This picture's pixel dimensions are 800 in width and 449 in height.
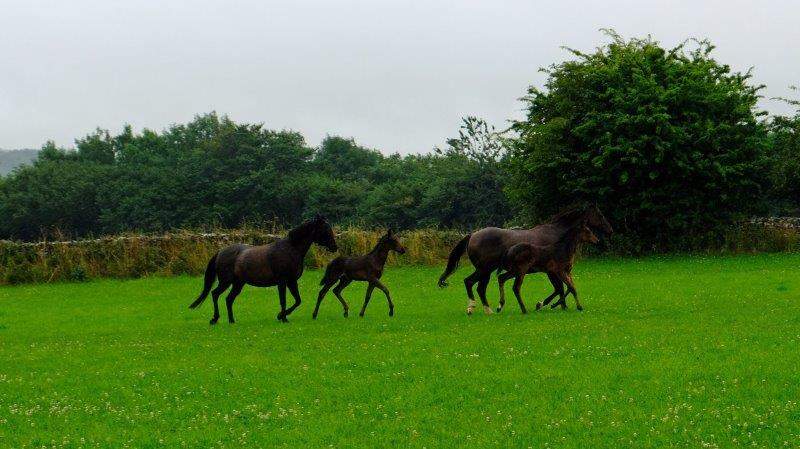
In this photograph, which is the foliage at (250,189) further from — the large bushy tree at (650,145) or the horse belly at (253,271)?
the horse belly at (253,271)

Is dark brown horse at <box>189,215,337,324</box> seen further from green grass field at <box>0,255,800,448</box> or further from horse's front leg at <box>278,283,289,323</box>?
green grass field at <box>0,255,800,448</box>

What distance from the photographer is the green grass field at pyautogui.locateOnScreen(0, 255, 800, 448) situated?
931 cm

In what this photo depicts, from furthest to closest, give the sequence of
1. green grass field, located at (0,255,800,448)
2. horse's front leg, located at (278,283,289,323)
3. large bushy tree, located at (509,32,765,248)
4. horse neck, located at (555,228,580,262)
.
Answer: large bushy tree, located at (509,32,765,248) → horse neck, located at (555,228,580,262) → horse's front leg, located at (278,283,289,323) → green grass field, located at (0,255,800,448)

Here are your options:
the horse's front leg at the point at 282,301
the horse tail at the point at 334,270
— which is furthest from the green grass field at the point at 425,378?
the horse tail at the point at 334,270

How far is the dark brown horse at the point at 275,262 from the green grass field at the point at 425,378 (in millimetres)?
942

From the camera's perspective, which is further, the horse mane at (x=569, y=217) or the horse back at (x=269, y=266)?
the horse mane at (x=569, y=217)

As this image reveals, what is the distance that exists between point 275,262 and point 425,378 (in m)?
8.91

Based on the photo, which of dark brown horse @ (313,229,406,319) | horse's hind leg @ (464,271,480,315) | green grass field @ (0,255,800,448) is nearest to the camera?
green grass field @ (0,255,800,448)

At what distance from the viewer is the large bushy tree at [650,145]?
123 ft

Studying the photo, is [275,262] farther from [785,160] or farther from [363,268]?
[785,160]

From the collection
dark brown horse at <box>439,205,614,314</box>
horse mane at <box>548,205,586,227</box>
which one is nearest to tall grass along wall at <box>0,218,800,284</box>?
dark brown horse at <box>439,205,614,314</box>

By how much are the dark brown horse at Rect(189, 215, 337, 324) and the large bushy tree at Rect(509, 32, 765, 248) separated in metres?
19.4

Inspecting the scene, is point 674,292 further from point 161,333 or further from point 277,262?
point 161,333

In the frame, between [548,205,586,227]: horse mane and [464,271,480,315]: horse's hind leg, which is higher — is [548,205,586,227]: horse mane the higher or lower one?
the higher one
